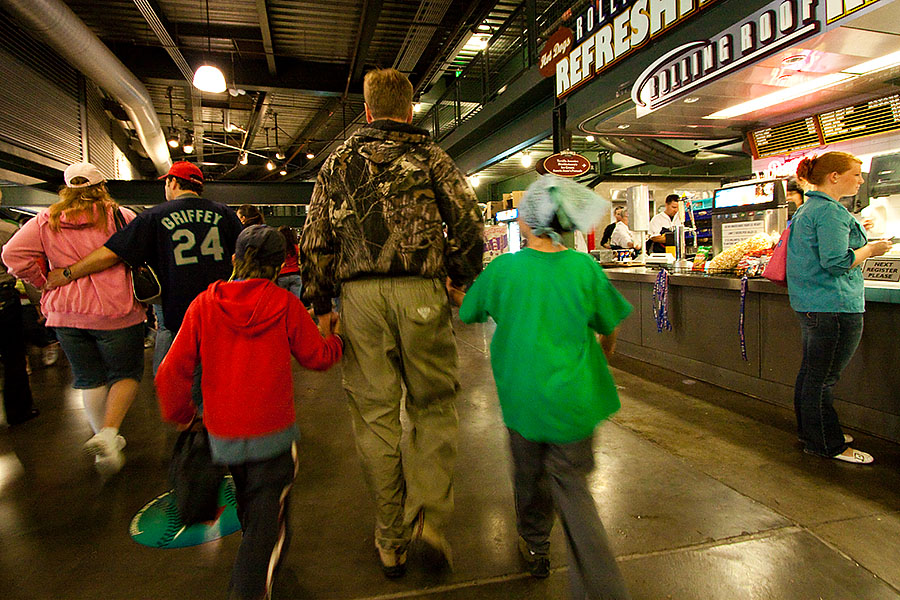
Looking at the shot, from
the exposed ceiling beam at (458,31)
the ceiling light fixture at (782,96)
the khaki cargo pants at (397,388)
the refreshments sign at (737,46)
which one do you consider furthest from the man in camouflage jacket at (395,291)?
the exposed ceiling beam at (458,31)

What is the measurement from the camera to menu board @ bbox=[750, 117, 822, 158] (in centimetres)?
639

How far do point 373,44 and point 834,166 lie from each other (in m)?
8.03

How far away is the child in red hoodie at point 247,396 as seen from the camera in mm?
1734

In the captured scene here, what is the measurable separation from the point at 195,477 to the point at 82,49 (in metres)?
7.04

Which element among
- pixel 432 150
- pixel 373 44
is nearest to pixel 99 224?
pixel 432 150

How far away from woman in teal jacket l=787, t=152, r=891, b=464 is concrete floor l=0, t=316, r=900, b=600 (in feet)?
0.88

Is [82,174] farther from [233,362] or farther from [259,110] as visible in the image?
[259,110]

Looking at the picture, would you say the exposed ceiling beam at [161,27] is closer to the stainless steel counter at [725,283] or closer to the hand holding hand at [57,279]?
the hand holding hand at [57,279]

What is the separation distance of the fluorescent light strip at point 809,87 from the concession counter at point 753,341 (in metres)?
2.24

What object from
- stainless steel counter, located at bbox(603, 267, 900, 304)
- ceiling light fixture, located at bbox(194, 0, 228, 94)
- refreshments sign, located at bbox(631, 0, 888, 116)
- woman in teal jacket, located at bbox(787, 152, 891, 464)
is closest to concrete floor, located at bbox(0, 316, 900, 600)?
woman in teal jacket, located at bbox(787, 152, 891, 464)

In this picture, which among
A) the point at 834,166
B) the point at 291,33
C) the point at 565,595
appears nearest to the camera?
the point at 565,595

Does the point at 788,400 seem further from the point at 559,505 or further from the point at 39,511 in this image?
the point at 39,511

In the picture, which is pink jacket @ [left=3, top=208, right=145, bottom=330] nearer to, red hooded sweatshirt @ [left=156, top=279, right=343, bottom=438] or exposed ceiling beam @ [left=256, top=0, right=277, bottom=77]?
red hooded sweatshirt @ [left=156, top=279, right=343, bottom=438]

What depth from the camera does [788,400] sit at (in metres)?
3.98
